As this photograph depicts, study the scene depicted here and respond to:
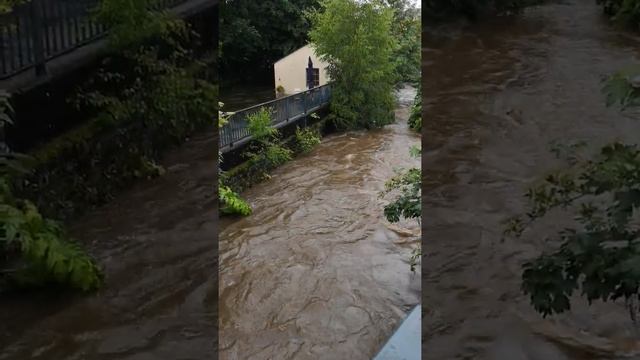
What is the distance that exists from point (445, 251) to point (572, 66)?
1.96ft

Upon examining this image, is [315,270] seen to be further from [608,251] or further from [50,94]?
[608,251]

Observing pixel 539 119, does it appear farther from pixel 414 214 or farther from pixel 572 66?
pixel 414 214

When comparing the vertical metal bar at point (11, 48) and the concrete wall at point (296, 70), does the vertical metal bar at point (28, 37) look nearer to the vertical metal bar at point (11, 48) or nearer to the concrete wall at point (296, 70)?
the vertical metal bar at point (11, 48)

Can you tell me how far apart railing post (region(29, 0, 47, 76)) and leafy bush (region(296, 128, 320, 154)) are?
7.52m

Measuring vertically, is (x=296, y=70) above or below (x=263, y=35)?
below

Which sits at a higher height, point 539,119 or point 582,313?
point 539,119

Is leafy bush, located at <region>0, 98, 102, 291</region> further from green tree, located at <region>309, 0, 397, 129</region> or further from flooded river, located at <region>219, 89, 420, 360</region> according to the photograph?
green tree, located at <region>309, 0, 397, 129</region>

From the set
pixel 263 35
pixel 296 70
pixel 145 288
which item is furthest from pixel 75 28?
pixel 296 70

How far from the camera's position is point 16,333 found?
60.2 inches

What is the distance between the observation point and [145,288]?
1660 millimetres

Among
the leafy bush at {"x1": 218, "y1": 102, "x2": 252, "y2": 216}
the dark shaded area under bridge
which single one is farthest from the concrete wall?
the dark shaded area under bridge

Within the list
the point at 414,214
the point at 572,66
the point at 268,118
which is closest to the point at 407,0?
the point at 268,118

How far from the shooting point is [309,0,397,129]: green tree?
31.8 ft

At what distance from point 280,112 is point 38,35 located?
24.7 ft
